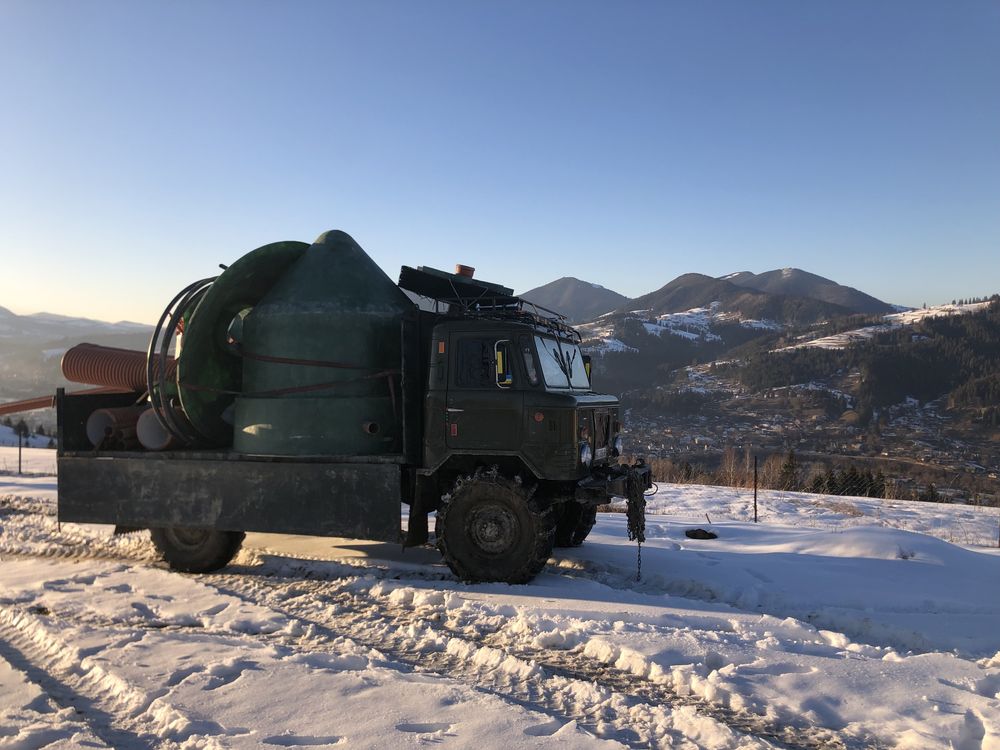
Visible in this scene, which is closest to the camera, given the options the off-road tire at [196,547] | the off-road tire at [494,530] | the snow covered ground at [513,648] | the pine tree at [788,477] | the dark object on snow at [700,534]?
the snow covered ground at [513,648]

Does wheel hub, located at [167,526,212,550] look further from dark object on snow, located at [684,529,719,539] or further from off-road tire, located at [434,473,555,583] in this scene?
dark object on snow, located at [684,529,719,539]

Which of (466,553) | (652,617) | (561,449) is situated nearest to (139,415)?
(466,553)

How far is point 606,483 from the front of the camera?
7.53 meters

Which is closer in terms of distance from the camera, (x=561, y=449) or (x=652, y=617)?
(x=652, y=617)

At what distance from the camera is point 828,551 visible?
9.17 m

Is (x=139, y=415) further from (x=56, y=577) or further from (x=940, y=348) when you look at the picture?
(x=940, y=348)

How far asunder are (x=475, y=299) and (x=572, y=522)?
3.22 m

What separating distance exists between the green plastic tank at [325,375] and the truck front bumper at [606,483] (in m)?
2.24

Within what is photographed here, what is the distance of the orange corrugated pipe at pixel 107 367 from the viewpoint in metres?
9.25

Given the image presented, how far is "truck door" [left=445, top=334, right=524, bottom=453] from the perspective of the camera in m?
7.53

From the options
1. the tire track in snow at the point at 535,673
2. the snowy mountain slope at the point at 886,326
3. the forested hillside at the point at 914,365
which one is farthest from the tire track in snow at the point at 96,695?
the snowy mountain slope at the point at 886,326

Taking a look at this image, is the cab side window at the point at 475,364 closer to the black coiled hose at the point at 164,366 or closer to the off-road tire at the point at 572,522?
the off-road tire at the point at 572,522

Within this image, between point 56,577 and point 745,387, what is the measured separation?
150m

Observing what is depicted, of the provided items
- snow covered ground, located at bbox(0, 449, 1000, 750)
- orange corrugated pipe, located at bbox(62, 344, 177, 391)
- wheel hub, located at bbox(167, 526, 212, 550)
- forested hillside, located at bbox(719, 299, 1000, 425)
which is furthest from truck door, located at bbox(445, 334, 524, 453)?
forested hillside, located at bbox(719, 299, 1000, 425)
